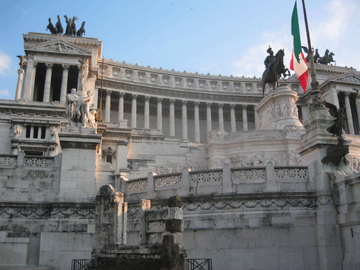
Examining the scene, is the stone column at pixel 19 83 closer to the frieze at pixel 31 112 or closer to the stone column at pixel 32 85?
the stone column at pixel 32 85

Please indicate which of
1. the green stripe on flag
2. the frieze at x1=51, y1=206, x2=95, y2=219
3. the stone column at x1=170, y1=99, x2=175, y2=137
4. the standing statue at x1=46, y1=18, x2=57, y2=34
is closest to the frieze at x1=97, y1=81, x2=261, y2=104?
the stone column at x1=170, y1=99, x2=175, y2=137

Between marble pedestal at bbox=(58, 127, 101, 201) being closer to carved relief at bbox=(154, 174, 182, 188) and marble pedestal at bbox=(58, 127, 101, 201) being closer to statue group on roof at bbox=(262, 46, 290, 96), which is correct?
carved relief at bbox=(154, 174, 182, 188)

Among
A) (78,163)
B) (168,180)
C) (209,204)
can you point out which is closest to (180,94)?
(78,163)

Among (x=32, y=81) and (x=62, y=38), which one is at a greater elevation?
(x=62, y=38)

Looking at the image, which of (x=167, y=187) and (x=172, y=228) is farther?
A: (x=167, y=187)

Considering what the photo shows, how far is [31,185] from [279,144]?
2373 centimetres

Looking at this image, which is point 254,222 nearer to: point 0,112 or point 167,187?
point 167,187

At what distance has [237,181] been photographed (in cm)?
1736

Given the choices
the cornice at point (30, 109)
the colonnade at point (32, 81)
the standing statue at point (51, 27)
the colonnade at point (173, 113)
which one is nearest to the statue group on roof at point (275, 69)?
the cornice at point (30, 109)

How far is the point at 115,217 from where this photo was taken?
513 inches

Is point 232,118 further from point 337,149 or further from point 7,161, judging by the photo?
point 337,149

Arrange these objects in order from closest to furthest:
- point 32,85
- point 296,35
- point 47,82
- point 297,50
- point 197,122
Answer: point 297,50 → point 296,35 → point 32,85 → point 47,82 → point 197,122

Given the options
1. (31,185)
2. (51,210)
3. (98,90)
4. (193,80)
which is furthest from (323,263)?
(193,80)

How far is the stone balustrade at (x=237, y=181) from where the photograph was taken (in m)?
17.1
